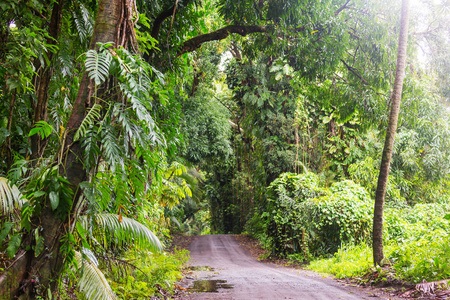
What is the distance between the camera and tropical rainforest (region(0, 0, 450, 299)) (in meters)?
2.69

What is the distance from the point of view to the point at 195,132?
720 inches

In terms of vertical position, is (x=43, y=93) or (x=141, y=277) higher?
(x=43, y=93)

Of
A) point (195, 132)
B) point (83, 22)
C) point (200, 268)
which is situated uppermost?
point (195, 132)

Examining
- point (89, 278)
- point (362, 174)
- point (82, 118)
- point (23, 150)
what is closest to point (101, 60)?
point (82, 118)

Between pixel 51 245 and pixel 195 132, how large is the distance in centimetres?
1573

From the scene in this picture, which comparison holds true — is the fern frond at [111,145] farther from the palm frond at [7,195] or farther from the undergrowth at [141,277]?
the undergrowth at [141,277]

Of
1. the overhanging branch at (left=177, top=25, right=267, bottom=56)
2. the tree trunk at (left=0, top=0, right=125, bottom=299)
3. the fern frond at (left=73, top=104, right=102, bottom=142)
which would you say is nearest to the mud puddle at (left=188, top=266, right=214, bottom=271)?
the overhanging branch at (left=177, top=25, right=267, bottom=56)

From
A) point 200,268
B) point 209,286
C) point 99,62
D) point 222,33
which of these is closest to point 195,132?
point 200,268

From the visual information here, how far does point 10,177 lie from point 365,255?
931cm

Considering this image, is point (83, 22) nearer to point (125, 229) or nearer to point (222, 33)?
point (125, 229)

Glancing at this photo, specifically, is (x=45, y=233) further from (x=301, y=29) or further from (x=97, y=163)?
(x=301, y=29)

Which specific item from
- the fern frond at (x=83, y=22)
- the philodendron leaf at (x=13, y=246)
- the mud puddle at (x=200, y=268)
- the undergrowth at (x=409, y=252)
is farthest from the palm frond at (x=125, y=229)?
→ the mud puddle at (x=200, y=268)

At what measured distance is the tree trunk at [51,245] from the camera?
2465 millimetres

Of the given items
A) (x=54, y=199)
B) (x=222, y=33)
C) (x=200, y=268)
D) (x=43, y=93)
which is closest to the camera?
(x=54, y=199)
